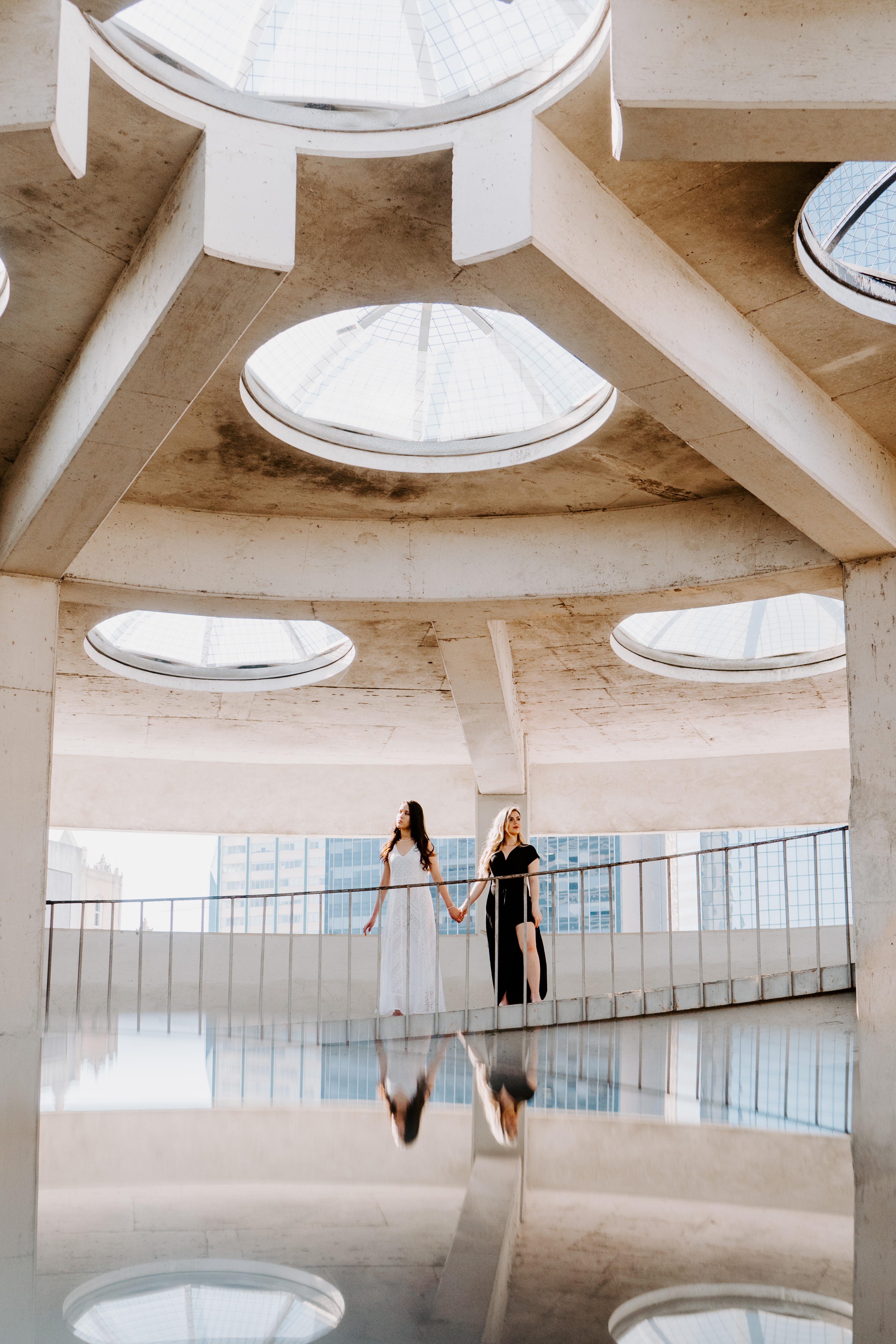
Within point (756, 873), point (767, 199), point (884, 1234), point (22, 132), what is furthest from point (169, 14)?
point (756, 873)

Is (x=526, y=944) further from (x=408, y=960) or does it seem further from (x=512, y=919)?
(x=408, y=960)

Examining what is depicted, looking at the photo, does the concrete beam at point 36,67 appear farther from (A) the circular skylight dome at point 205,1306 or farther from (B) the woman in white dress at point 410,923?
(B) the woman in white dress at point 410,923

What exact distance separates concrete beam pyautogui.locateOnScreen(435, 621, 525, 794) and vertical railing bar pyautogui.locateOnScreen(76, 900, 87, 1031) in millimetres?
5624

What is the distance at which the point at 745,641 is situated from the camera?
66.5ft

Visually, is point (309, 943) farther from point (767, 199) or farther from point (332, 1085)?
point (767, 199)

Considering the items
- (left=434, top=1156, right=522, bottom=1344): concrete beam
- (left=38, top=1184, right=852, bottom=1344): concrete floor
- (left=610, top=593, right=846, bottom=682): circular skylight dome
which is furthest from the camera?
(left=610, top=593, right=846, bottom=682): circular skylight dome

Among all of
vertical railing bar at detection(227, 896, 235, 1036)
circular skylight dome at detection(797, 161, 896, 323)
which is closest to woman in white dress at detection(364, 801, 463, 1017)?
vertical railing bar at detection(227, 896, 235, 1036)

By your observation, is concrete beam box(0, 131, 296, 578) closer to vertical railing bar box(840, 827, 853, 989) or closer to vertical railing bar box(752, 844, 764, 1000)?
vertical railing bar box(752, 844, 764, 1000)

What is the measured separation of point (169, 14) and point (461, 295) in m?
3.17

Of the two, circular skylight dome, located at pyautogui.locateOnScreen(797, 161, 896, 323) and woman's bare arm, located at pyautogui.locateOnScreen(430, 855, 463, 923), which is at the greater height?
circular skylight dome, located at pyautogui.locateOnScreen(797, 161, 896, 323)

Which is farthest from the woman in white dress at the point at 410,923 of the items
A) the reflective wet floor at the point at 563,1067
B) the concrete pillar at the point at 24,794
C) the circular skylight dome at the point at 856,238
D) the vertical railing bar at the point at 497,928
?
the circular skylight dome at the point at 856,238

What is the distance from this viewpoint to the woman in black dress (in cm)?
1204

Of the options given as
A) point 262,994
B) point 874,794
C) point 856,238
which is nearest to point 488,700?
point 262,994

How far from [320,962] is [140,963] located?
218 centimetres
